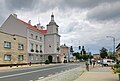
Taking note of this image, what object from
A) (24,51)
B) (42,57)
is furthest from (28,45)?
(42,57)

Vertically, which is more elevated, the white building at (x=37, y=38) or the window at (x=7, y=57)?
the white building at (x=37, y=38)

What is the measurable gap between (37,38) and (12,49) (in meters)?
21.8

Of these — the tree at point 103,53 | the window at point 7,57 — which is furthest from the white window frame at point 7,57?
the tree at point 103,53

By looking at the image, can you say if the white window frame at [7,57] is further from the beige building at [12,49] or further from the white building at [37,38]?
the white building at [37,38]

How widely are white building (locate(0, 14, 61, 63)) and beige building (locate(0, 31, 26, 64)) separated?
4.40 meters

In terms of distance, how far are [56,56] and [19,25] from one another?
21.3m

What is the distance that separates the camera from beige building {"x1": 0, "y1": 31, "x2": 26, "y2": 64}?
1831 inches

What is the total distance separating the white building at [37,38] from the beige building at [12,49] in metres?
4.40

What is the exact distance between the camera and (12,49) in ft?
166

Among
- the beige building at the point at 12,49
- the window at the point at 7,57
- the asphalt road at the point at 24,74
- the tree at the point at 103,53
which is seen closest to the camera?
the asphalt road at the point at 24,74

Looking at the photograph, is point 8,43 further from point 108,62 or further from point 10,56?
point 108,62

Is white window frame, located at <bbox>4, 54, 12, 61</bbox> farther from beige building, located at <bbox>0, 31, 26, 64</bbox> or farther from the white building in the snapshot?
the white building

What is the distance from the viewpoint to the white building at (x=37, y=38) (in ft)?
207

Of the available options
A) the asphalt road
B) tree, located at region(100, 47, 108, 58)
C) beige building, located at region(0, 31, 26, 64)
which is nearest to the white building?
beige building, located at region(0, 31, 26, 64)
